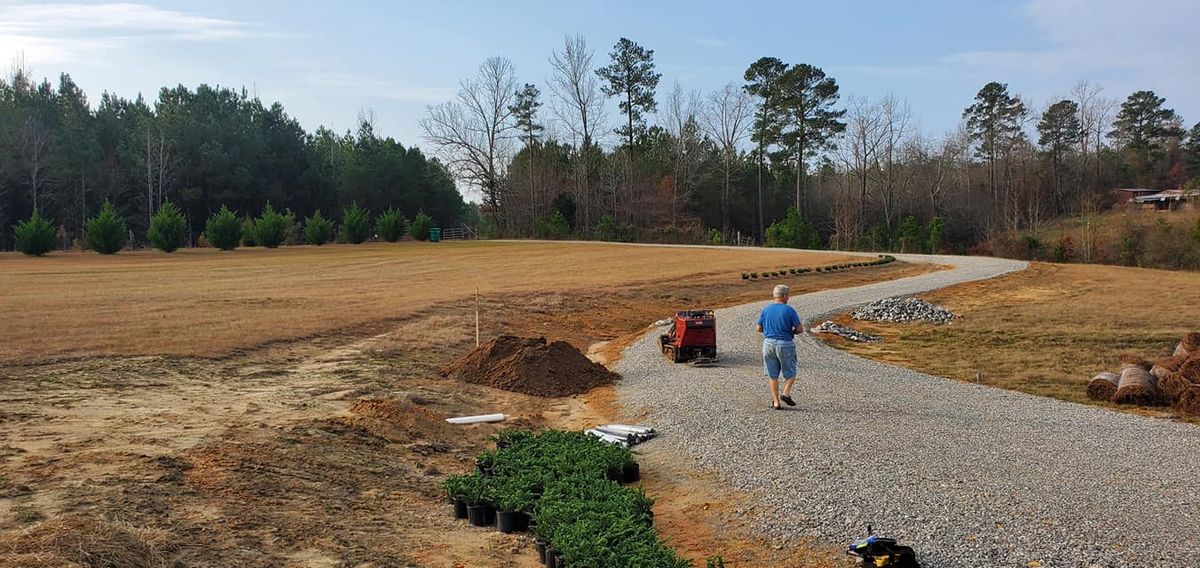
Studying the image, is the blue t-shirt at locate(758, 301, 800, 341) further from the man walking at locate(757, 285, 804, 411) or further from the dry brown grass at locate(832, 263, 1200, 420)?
the dry brown grass at locate(832, 263, 1200, 420)

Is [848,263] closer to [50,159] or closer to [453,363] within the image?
[453,363]

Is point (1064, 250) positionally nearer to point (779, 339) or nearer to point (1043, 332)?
point (1043, 332)

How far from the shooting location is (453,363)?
1437cm

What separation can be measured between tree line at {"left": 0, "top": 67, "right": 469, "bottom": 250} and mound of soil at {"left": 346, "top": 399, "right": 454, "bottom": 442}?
46018mm

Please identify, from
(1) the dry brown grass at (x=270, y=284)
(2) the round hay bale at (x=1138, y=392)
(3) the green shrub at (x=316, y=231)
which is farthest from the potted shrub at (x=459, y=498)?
(3) the green shrub at (x=316, y=231)

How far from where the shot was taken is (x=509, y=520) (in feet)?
22.0

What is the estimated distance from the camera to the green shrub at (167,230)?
156ft

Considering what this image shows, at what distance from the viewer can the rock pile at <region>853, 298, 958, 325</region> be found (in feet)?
73.5

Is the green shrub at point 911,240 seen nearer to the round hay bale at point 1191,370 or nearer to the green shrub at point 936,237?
the green shrub at point 936,237

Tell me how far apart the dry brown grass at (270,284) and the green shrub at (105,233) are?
0.95 metres

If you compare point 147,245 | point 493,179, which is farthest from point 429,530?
point 493,179

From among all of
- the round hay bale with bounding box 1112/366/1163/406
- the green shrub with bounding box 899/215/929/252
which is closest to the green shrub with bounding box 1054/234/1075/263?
the green shrub with bounding box 899/215/929/252

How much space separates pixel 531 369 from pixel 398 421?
12.1 feet

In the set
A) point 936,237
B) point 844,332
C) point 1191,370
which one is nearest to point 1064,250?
point 936,237
